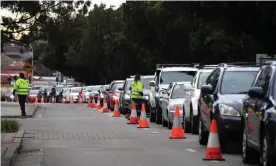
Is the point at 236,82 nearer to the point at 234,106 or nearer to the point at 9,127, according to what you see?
the point at 234,106

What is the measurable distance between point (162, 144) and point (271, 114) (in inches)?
256

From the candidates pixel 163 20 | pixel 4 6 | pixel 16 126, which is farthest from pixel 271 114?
pixel 163 20

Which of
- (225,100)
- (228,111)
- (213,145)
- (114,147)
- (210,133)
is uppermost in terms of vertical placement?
(225,100)

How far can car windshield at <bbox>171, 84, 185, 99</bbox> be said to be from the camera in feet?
72.7

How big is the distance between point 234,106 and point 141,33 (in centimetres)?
3481

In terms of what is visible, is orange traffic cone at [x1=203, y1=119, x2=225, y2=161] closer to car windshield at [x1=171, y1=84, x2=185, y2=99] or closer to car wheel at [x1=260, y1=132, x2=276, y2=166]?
car wheel at [x1=260, y1=132, x2=276, y2=166]

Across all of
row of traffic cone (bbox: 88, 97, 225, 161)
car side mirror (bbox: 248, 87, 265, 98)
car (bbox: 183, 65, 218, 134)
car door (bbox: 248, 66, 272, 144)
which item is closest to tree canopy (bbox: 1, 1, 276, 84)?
car (bbox: 183, 65, 218, 134)

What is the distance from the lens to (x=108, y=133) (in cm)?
2006

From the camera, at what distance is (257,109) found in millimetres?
11414

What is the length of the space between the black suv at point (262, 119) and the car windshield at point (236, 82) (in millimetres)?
2413

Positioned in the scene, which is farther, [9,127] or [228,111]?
[9,127]

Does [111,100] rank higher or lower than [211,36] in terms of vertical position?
lower

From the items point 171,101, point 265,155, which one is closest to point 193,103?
point 171,101

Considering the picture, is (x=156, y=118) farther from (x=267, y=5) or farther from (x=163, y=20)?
(x=163, y=20)
